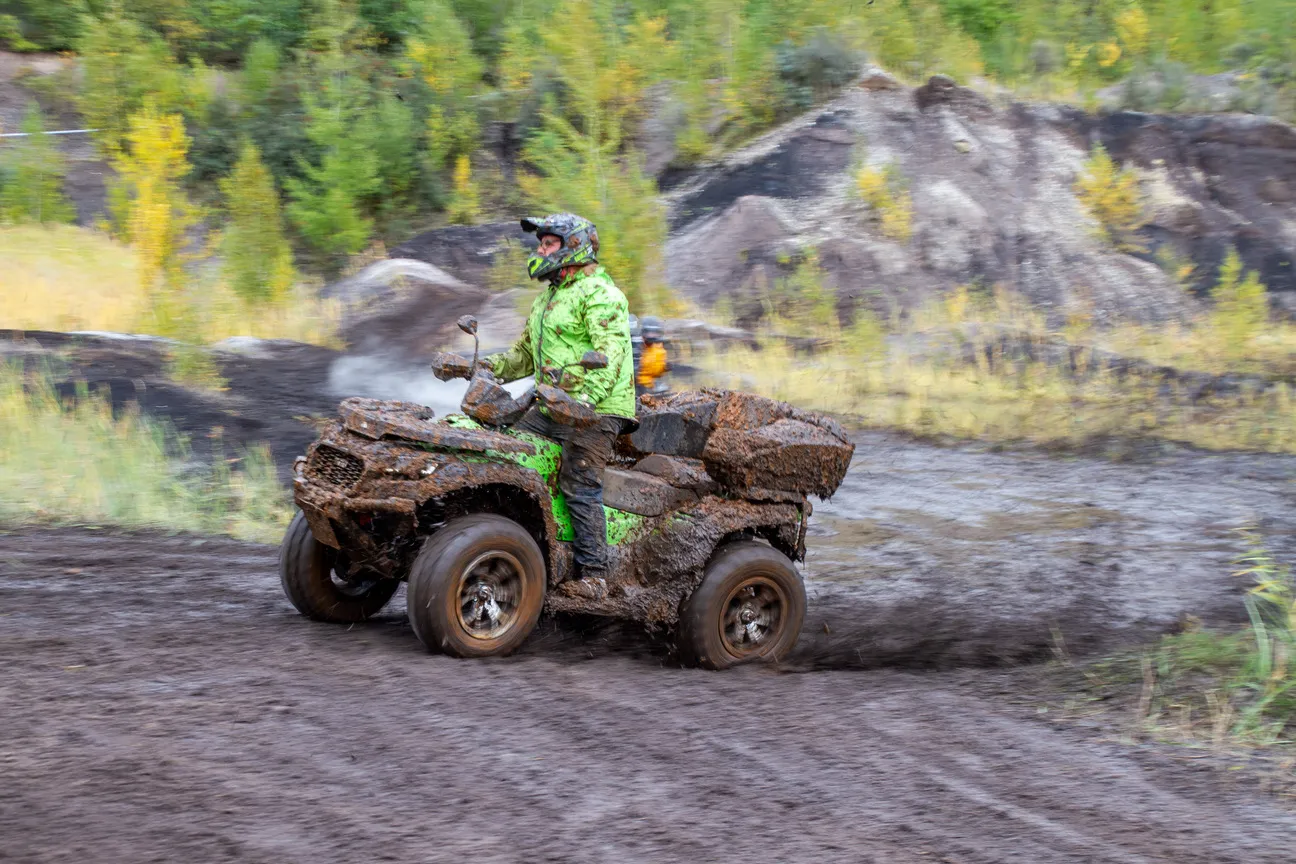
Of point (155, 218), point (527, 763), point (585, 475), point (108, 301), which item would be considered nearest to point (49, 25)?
point (108, 301)

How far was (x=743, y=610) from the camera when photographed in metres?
7.11

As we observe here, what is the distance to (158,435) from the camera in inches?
517

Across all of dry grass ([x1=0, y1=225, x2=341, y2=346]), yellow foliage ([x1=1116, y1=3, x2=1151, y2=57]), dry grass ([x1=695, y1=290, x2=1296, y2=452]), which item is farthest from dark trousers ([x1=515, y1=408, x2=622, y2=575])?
yellow foliage ([x1=1116, y1=3, x2=1151, y2=57])

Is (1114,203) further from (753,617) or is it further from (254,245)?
(753,617)

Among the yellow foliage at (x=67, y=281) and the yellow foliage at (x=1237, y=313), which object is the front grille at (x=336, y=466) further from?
the yellow foliage at (x=1237, y=313)

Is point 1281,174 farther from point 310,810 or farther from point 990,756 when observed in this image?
point 310,810

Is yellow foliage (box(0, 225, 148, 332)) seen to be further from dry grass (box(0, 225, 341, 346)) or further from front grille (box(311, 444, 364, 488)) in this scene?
front grille (box(311, 444, 364, 488))

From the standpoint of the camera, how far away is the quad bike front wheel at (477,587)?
19.7 ft

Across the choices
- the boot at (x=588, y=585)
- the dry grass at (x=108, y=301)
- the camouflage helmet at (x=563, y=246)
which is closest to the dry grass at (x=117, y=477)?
the boot at (x=588, y=585)

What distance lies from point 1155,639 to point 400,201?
78.5 feet

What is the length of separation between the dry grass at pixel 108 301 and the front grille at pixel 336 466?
12.6 m

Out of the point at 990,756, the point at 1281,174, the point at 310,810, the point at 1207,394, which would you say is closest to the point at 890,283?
the point at 1207,394

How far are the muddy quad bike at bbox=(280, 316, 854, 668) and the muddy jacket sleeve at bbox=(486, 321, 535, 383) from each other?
1.05 feet

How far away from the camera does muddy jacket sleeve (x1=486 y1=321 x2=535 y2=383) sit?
7.24 m
